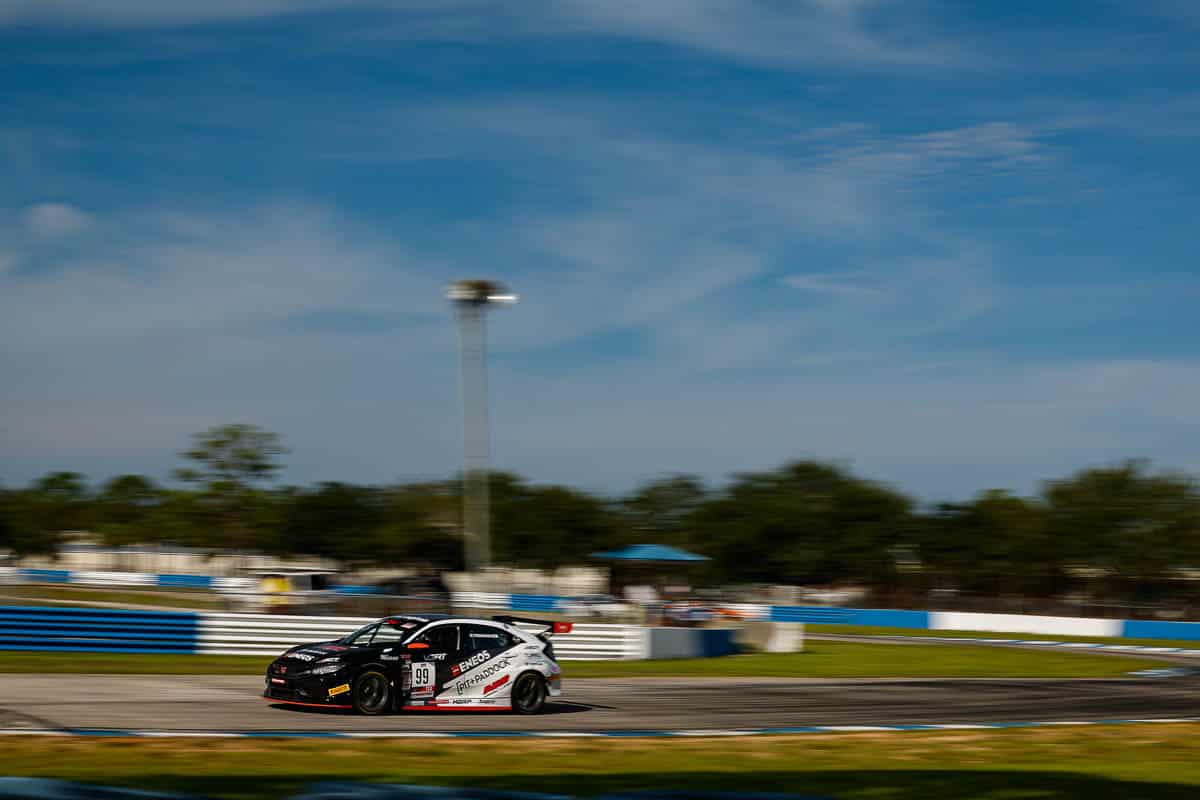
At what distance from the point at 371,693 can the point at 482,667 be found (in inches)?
66.9

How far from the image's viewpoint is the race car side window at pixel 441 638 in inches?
675

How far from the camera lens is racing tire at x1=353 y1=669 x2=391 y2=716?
16422 millimetres

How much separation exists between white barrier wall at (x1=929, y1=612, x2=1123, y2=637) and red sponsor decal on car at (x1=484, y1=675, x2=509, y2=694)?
1438 inches

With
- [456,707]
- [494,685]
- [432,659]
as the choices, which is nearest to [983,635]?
[494,685]

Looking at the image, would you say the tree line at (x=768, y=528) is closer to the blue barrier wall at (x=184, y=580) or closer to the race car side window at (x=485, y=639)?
the blue barrier wall at (x=184, y=580)

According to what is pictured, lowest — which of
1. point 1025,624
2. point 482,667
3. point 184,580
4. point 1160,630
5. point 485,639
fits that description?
point 1160,630

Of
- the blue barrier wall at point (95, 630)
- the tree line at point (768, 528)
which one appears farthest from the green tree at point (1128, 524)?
the blue barrier wall at point (95, 630)

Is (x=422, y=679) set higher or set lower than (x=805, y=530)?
lower

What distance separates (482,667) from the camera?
17578mm

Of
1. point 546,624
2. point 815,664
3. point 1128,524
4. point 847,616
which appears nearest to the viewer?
point 546,624

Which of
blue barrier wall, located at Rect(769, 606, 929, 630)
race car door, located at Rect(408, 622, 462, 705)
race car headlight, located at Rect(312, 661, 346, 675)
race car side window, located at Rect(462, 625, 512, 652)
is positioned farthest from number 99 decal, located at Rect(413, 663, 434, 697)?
blue barrier wall, located at Rect(769, 606, 929, 630)

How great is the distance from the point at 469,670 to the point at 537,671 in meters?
1.14

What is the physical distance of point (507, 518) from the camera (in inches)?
3310

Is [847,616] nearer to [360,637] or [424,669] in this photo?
[424,669]
